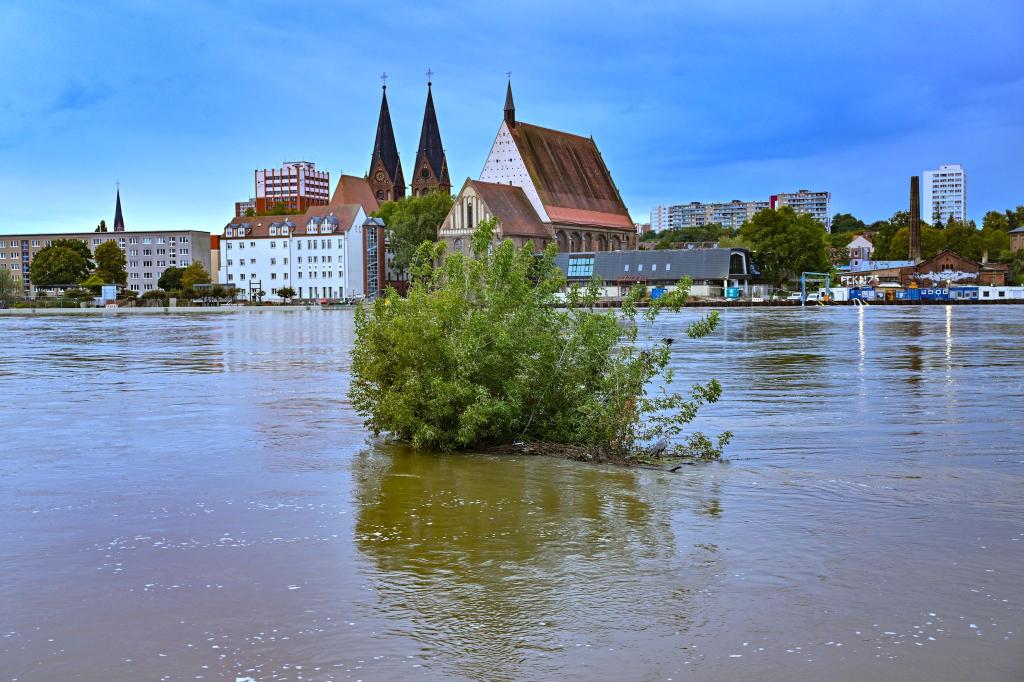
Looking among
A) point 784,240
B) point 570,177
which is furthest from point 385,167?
point 784,240

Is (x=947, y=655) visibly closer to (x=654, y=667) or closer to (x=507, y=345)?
(x=654, y=667)

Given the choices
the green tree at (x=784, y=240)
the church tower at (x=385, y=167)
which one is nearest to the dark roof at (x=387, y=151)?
the church tower at (x=385, y=167)

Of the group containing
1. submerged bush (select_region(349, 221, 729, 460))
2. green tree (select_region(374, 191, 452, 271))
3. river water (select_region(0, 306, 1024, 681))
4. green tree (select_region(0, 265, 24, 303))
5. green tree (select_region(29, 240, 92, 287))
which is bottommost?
river water (select_region(0, 306, 1024, 681))

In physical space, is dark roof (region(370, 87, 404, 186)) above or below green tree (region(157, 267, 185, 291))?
above

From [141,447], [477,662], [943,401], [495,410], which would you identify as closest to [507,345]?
[495,410]

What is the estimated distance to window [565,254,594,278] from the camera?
12250 cm

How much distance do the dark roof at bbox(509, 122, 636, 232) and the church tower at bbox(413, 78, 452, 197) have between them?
64.4 ft

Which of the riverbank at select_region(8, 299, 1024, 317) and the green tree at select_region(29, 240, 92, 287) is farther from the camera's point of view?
the green tree at select_region(29, 240, 92, 287)

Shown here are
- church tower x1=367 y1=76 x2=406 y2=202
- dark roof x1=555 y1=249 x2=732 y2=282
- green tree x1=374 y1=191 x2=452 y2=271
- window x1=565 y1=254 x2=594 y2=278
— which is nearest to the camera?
dark roof x1=555 y1=249 x2=732 y2=282

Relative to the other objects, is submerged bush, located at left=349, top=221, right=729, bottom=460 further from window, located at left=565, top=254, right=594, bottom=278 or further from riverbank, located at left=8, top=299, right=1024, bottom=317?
window, located at left=565, top=254, right=594, bottom=278

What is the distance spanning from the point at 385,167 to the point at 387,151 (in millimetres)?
2571

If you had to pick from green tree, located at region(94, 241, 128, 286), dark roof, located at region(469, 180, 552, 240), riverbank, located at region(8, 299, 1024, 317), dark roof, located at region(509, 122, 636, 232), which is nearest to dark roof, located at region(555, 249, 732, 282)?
dark roof, located at region(469, 180, 552, 240)

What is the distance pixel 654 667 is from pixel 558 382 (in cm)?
880

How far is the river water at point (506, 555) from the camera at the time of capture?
6918 mm
